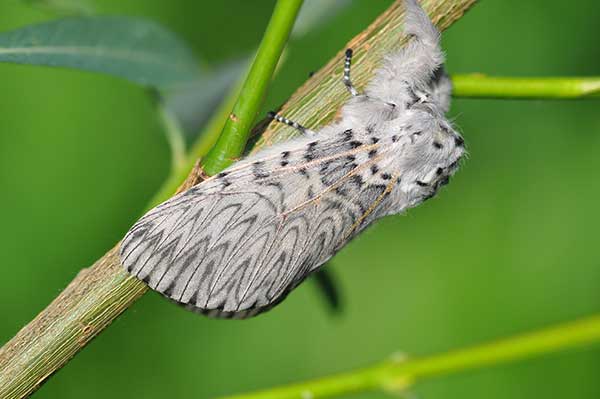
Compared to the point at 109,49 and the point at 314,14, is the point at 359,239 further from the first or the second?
the point at 109,49

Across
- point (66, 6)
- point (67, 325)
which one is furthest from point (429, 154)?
point (66, 6)

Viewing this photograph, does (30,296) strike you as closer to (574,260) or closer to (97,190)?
(97,190)

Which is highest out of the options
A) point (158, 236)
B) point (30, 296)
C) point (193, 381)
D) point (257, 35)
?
point (257, 35)

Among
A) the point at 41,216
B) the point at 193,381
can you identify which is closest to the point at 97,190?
the point at 41,216

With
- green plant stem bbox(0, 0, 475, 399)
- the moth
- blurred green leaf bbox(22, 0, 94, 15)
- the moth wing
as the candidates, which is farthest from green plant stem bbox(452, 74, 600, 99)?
blurred green leaf bbox(22, 0, 94, 15)

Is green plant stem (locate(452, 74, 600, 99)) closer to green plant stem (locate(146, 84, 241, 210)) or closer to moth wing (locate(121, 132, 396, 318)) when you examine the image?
moth wing (locate(121, 132, 396, 318))

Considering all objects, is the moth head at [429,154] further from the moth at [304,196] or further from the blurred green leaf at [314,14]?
the blurred green leaf at [314,14]
